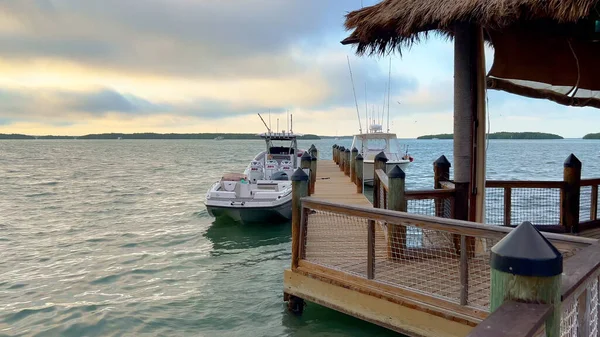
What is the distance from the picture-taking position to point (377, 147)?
2294 cm

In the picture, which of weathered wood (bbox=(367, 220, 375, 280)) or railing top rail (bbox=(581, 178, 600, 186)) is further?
railing top rail (bbox=(581, 178, 600, 186))

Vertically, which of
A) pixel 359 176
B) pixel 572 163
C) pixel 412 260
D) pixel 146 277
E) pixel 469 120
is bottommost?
pixel 146 277

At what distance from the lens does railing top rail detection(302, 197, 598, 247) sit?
9.50 feet

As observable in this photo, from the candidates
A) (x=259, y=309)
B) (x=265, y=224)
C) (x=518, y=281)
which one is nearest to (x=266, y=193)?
(x=265, y=224)

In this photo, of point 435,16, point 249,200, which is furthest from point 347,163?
point 435,16

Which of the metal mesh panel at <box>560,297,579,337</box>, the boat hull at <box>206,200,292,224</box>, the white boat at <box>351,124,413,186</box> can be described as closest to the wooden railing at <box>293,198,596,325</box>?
the metal mesh panel at <box>560,297,579,337</box>

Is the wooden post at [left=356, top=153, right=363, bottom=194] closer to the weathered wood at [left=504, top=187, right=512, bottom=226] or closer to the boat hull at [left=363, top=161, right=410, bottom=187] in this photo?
the boat hull at [left=363, top=161, right=410, bottom=187]

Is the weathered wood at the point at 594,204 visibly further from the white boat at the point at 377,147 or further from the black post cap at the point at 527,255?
the white boat at the point at 377,147

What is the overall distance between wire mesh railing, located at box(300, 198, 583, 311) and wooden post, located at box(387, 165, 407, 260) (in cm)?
1

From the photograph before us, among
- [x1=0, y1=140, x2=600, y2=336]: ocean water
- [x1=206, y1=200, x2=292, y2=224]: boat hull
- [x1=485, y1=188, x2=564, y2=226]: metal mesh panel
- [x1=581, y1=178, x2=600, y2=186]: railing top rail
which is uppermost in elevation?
[x1=581, y1=178, x2=600, y2=186]: railing top rail

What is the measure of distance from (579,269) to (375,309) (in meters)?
2.99

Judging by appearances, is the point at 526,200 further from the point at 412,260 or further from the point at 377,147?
the point at 377,147

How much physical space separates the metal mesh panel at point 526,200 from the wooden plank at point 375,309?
283 centimetres

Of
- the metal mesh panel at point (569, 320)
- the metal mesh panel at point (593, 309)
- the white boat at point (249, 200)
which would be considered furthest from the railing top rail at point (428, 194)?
the white boat at point (249, 200)
